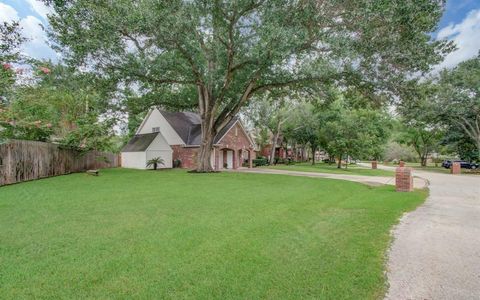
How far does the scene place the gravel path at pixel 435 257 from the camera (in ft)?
10.3

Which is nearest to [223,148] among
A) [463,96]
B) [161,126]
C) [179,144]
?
[179,144]

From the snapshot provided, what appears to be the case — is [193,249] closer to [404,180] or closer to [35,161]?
[404,180]

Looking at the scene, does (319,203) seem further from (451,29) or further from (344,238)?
(451,29)

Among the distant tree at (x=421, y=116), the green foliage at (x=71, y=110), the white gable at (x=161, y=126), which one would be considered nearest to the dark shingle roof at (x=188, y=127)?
the white gable at (x=161, y=126)

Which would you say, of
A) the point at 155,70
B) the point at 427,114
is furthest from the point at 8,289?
the point at 427,114

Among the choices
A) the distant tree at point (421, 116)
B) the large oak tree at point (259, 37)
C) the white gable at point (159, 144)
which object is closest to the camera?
the large oak tree at point (259, 37)

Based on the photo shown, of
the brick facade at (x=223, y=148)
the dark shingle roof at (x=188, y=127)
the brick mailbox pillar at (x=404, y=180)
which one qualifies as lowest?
the brick mailbox pillar at (x=404, y=180)

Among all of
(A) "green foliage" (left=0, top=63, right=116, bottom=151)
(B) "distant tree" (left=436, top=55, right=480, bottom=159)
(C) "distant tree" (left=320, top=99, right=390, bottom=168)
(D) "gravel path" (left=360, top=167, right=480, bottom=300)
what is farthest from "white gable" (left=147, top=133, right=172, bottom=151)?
(B) "distant tree" (left=436, top=55, right=480, bottom=159)

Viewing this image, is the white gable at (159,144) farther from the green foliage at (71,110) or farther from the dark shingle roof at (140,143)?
the green foliage at (71,110)

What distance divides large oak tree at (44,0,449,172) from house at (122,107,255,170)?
8.60 m

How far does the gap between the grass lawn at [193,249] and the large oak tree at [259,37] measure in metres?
7.68

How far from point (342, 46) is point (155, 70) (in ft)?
33.4

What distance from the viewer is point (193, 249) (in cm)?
427

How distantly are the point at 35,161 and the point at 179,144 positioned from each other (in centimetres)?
1245
